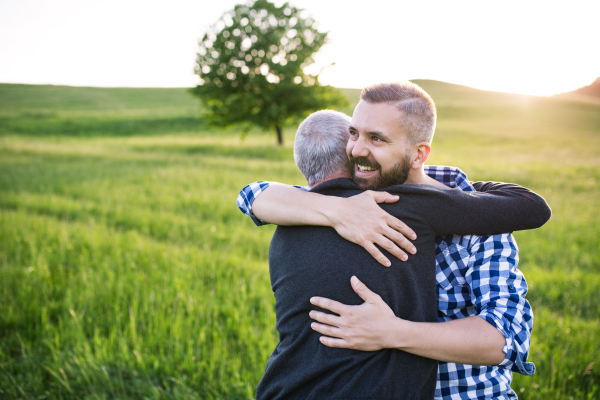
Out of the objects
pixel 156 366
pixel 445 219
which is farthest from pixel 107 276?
pixel 445 219

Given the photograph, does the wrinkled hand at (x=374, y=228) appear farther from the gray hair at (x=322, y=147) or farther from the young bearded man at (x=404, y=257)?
the gray hair at (x=322, y=147)

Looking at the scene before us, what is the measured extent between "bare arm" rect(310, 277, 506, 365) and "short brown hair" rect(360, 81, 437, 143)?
0.79 m

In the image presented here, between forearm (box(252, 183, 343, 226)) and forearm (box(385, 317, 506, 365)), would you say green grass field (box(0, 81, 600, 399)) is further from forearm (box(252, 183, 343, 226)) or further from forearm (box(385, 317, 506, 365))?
forearm (box(385, 317, 506, 365))

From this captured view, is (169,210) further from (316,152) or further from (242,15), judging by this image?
(242,15)

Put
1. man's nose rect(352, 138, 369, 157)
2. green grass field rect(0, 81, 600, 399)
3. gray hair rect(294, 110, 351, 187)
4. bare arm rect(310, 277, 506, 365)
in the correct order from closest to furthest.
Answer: bare arm rect(310, 277, 506, 365) → man's nose rect(352, 138, 369, 157) → gray hair rect(294, 110, 351, 187) → green grass field rect(0, 81, 600, 399)

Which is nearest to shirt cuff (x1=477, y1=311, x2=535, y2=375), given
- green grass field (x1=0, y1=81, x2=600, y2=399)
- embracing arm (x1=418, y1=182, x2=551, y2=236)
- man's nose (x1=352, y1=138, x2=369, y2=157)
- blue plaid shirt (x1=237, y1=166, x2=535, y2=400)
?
blue plaid shirt (x1=237, y1=166, x2=535, y2=400)

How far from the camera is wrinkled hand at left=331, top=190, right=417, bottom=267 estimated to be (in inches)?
59.2

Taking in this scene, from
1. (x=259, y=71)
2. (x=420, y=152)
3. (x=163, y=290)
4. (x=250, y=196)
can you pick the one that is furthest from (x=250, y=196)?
(x=259, y=71)

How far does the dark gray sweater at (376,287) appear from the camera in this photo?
1.50 m

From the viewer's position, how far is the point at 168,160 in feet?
53.7

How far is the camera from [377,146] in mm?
1788

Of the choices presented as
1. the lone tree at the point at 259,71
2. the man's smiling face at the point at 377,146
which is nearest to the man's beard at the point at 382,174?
the man's smiling face at the point at 377,146

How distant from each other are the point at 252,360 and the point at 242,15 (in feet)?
83.7

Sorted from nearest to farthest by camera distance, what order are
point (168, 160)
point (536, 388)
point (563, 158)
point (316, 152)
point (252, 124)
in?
point (316, 152), point (536, 388), point (168, 160), point (563, 158), point (252, 124)
